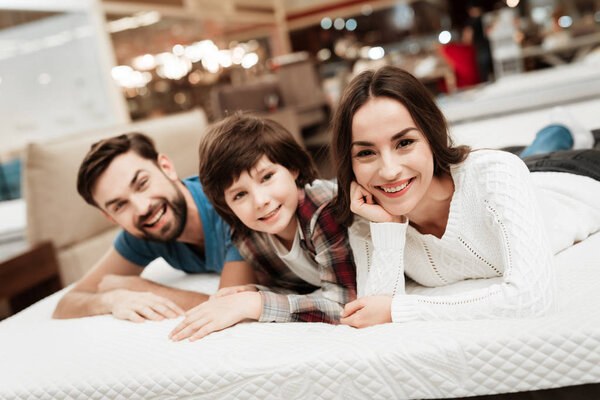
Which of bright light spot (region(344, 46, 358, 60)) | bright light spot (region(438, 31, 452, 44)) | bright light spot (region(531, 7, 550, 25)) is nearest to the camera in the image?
bright light spot (region(531, 7, 550, 25))

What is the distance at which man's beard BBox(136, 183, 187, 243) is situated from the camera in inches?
60.6

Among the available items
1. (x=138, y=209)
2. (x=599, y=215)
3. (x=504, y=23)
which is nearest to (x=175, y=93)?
(x=504, y=23)

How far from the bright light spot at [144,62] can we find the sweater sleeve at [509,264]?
5251 mm

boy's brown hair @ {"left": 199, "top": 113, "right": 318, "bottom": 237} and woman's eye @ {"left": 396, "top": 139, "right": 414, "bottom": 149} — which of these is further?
boy's brown hair @ {"left": 199, "top": 113, "right": 318, "bottom": 237}

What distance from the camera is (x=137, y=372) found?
A: 3.73 feet

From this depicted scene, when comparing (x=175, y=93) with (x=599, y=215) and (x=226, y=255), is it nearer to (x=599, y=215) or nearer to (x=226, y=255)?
(x=226, y=255)

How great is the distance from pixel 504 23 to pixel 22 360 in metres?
4.37

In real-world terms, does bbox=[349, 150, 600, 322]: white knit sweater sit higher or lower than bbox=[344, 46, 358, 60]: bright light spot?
lower

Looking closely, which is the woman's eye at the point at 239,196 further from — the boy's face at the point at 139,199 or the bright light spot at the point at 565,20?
the bright light spot at the point at 565,20

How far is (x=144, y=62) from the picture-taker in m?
5.92

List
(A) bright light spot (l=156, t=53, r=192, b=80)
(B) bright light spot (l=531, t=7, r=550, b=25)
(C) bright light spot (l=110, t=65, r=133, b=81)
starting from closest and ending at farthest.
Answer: (C) bright light spot (l=110, t=65, r=133, b=81) → (A) bright light spot (l=156, t=53, r=192, b=80) → (B) bright light spot (l=531, t=7, r=550, b=25)

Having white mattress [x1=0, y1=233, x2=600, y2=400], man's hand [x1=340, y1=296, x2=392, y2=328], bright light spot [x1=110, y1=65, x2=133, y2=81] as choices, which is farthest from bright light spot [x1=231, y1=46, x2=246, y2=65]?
man's hand [x1=340, y1=296, x2=392, y2=328]

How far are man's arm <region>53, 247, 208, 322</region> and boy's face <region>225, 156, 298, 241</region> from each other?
1.22ft

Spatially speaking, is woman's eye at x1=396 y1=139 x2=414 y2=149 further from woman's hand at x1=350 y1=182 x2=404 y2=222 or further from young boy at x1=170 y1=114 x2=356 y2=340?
young boy at x1=170 y1=114 x2=356 y2=340
